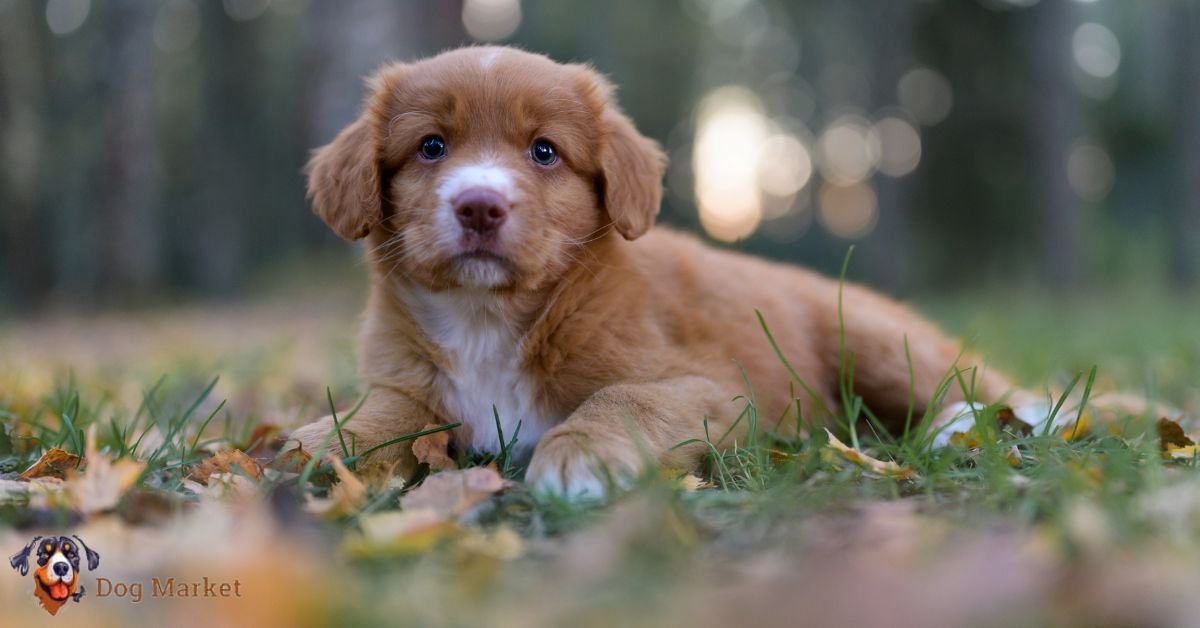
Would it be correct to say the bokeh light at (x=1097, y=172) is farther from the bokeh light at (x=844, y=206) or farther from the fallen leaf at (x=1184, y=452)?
the fallen leaf at (x=1184, y=452)

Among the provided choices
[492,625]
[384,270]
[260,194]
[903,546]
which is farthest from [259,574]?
[260,194]

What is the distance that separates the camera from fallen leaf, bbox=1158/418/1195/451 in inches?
123

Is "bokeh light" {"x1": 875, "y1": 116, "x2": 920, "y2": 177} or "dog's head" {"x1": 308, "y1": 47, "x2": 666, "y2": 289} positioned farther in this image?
"bokeh light" {"x1": 875, "y1": 116, "x2": 920, "y2": 177}

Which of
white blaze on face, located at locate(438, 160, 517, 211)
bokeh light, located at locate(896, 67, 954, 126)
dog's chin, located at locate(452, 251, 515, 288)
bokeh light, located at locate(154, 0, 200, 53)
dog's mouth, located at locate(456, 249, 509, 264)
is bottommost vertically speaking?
dog's chin, located at locate(452, 251, 515, 288)

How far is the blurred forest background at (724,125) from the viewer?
13.7 meters

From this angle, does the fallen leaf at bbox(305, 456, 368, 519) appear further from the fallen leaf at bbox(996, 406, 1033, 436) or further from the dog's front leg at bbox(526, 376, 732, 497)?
the fallen leaf at bbox(996, 406, 1033, 436)

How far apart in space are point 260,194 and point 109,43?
2190 cm

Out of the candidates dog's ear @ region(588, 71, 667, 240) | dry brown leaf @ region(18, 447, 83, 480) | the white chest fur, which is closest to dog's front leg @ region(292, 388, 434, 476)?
the white chest fur

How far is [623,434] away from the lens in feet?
9.20

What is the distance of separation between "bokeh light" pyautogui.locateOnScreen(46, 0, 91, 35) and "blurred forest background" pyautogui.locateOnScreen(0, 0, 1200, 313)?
146 millimetres

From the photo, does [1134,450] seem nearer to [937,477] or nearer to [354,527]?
[937,477]

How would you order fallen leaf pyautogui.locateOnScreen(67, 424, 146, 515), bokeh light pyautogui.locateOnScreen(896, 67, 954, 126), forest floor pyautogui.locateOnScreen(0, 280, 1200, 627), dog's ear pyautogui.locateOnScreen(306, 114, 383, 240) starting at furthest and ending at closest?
bokeh light pyautogui.locateOnScreen(896, 67, 954, 126) < dog's ear pyautogui.locateOnScreen(306, 114, 383, 240) < fallen leaf pyautogui.locateOnScreen(67, 424, 146, 515) < forest floor pyautogui.locateOnScreen(0, 280, 1200, 627)

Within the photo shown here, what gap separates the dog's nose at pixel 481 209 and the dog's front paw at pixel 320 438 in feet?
2.61

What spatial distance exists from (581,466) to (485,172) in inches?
44.2
